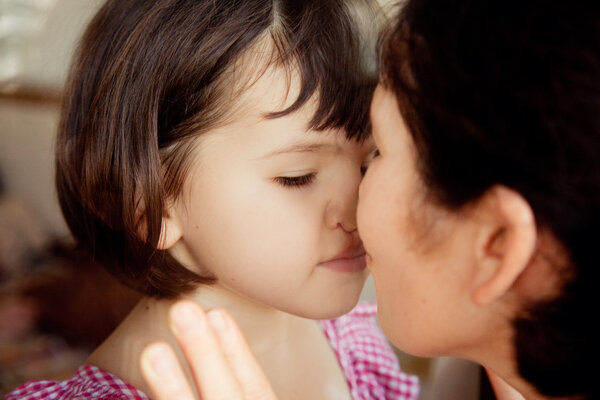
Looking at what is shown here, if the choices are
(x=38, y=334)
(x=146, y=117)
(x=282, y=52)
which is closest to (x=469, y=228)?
(x=282, y=52)

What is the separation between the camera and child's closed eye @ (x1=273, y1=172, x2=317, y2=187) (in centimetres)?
72

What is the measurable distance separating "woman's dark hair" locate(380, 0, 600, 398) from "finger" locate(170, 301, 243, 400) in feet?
0.88

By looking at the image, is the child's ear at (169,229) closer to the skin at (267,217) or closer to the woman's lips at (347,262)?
the skin at (267,217)

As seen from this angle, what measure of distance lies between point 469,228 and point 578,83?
0.54 feet

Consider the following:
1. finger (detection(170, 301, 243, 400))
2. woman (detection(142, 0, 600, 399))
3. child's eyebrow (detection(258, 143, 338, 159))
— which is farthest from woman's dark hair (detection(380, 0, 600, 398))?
finger (detection(170, 301, 243, 400))

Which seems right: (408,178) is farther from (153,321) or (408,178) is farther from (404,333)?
(153,321)

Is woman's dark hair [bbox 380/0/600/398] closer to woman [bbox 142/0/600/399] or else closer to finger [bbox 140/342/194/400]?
woman [bbox 142/0/600/399]

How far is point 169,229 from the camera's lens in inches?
30.7

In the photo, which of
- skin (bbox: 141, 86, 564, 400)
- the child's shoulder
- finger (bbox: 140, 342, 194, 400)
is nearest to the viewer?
finger (bbox: 140, 342, 194, 400)

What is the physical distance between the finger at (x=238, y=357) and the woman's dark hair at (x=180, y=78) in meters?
0.34

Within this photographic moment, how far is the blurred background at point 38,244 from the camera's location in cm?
138

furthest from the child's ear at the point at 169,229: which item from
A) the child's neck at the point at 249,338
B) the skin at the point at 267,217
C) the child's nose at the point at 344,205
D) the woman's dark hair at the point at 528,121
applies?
the woman's dark hair at the point at 528,121

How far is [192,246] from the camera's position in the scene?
2.66 feet

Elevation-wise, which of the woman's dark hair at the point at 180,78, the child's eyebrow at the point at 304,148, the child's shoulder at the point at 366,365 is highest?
the woman's dark hair at the point at 180,78
